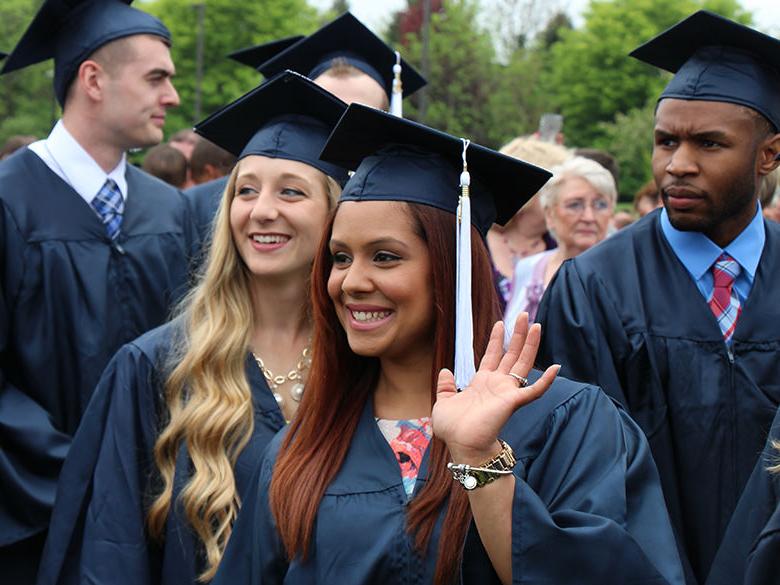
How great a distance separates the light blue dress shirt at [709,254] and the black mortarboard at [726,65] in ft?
1.28

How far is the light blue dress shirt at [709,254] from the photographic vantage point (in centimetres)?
367

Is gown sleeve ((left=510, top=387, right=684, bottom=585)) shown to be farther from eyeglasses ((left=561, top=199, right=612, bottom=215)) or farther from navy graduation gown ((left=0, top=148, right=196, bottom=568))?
eyeglasses ((left=561, top=199, right=612, bottom=215))

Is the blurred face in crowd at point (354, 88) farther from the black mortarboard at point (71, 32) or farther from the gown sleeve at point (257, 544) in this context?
the gown sleeve at point (257, 544)

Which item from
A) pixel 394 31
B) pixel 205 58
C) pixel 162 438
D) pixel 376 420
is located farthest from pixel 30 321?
pixel 394 31

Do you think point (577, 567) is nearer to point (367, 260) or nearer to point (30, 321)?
point (367, 260)

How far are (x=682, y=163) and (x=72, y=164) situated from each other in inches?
99.4

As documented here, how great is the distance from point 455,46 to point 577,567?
36.0m

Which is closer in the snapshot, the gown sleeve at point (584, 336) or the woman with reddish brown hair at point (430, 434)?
the woman with reddish brown hair at point (430, 434)

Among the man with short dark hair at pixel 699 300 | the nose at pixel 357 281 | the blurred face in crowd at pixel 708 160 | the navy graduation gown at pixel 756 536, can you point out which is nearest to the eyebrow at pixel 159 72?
the man with short dark hair at pixel 699 300

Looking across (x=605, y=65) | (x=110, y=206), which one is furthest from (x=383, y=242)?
(x=605, y=65)

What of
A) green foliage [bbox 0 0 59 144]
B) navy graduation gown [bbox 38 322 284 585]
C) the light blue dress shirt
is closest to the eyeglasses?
the light blue dress shirt

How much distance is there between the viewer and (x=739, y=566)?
2844 mm

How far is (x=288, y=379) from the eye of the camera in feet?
12.6

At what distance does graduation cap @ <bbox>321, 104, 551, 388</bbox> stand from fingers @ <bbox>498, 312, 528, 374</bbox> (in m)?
0.31
